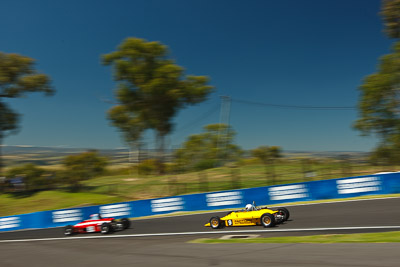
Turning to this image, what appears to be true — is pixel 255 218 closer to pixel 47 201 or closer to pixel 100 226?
pixel 100 226

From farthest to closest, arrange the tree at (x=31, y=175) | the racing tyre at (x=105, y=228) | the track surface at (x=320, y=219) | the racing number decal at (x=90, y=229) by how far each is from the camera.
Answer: the tree at (x=31, y=175), the racing number decal at (x=90, y=229), the racing tyre at (x=105, y=228), the track surface at (x=320, y=219)

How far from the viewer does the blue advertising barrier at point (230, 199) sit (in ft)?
61.6

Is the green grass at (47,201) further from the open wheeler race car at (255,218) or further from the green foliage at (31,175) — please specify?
the open wheeler race car at (255,218)

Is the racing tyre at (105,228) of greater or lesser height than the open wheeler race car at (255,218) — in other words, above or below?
below

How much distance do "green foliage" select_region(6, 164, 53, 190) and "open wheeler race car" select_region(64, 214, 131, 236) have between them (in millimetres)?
25689

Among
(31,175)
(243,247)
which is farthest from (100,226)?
(31,175)

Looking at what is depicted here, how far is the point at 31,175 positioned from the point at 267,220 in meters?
36.2

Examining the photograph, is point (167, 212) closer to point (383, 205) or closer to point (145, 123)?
point (383, 205)

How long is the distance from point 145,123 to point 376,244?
139 feet

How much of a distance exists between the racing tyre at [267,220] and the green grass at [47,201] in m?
20.6

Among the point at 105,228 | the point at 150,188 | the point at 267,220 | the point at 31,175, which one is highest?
the point at 31,175

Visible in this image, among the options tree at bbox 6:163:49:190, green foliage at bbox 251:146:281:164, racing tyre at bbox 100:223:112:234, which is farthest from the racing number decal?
green foliage at bbox 251:146:281:164

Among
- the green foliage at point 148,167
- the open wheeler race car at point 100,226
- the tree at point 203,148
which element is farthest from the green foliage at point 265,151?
the open wheeler race car at point 100,226

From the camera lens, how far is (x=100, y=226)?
1669 cm
